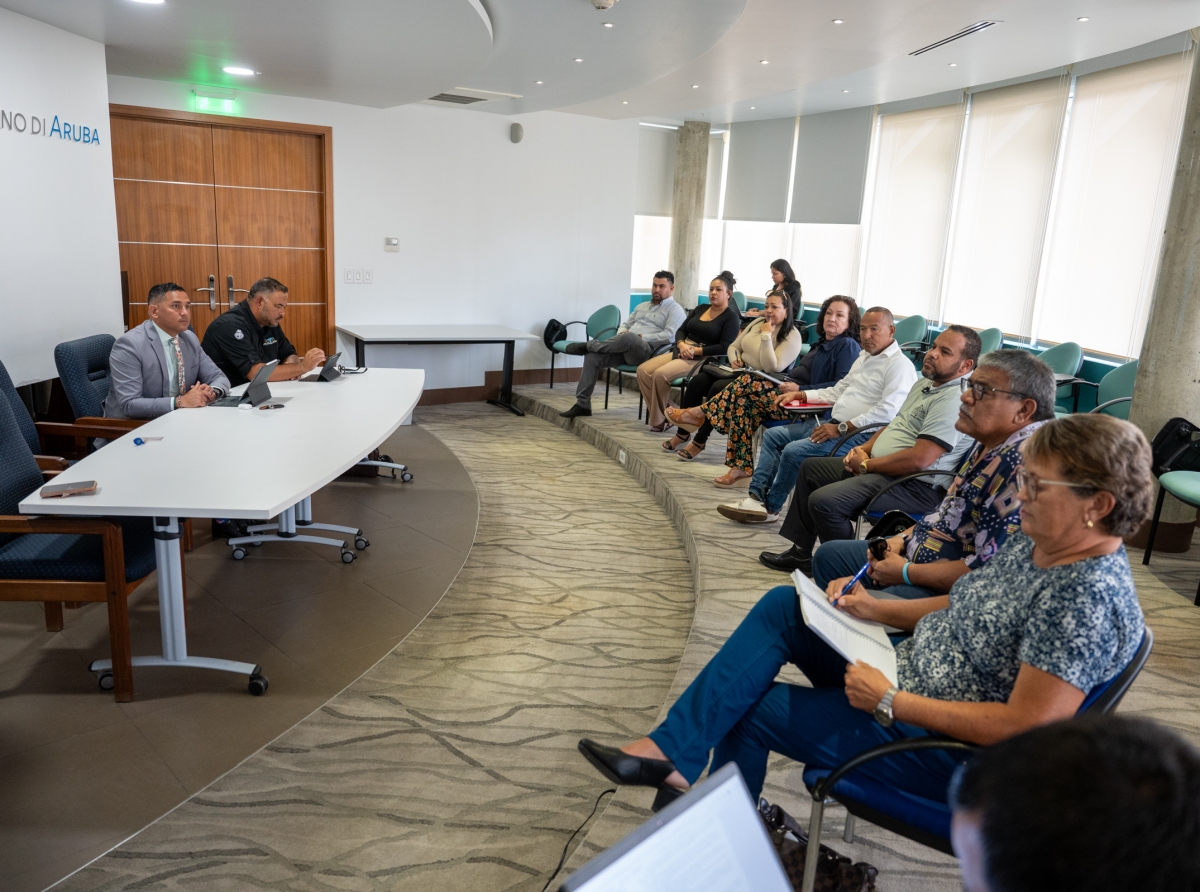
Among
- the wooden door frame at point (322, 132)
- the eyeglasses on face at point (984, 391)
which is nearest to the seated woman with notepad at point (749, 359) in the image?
the eyeglasses on face at point (984, 391)

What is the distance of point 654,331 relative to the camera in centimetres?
783

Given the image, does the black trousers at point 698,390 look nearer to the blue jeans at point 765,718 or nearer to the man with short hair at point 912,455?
the man with short hair at point 912,455

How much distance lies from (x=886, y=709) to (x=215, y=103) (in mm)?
7358

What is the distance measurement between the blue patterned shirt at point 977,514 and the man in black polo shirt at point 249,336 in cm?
388

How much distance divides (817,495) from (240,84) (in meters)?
5.86

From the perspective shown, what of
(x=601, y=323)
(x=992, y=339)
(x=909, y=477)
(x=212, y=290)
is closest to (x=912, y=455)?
(x=909, y=477)

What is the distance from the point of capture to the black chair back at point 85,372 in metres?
4.20

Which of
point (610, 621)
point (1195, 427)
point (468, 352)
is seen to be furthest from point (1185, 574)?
point (468, 352)

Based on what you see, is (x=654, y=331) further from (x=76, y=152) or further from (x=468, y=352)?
(x=76, y=152)

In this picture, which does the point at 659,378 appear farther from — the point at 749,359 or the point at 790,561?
the point at 790,561

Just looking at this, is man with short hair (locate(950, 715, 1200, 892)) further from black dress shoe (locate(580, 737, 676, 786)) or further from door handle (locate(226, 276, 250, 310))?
door handle (locate(226, 276, 250, 310))

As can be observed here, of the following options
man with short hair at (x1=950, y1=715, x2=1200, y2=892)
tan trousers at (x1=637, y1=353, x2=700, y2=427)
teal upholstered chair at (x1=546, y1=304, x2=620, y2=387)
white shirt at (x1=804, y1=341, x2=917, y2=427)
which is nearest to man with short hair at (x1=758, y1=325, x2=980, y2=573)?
white shirt at (x1=804, y1=341, x2=917, y2=427)

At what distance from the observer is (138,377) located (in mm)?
4285

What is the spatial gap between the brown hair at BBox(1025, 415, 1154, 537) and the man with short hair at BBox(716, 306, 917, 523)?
9.30 feet
